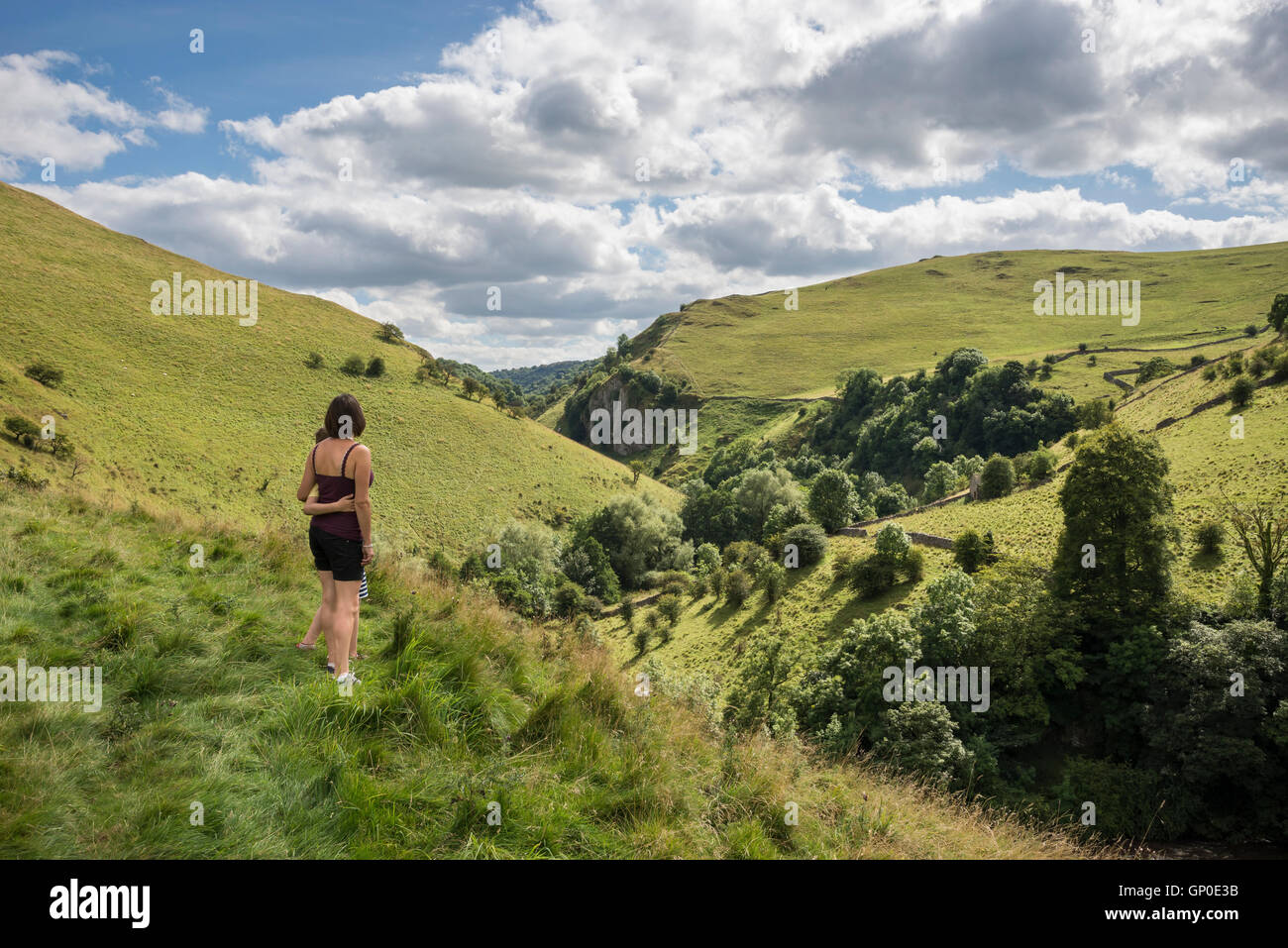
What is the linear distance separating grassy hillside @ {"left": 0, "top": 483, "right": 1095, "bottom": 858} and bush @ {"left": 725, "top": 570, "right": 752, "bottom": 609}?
4084cm

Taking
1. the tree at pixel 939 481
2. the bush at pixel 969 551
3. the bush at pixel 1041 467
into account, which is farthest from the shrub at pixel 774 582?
the tree at pixel 939 481

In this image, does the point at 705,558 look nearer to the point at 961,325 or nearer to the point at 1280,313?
the point at 1280,313

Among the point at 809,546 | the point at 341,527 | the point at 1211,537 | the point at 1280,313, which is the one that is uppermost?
the point at 1280,313

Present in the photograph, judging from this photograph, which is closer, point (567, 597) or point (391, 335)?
point (567, 597)

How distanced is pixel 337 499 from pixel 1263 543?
112 ft

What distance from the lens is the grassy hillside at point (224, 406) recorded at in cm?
4862

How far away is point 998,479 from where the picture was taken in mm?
53094

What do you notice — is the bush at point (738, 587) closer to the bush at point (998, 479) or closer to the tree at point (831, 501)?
the tree at point (831, 501)

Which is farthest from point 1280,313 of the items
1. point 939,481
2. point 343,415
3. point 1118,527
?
point 343,415

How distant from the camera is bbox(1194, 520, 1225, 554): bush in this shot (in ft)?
99.0

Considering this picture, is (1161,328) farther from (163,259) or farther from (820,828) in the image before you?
(163,259)

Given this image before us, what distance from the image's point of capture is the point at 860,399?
12812cm
